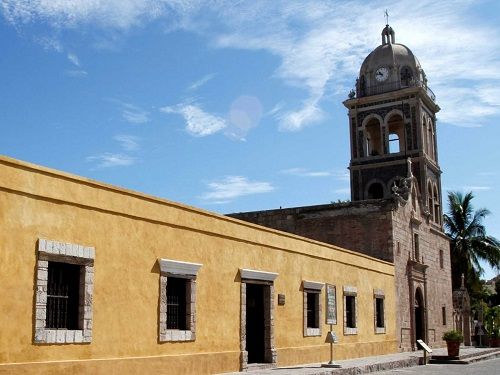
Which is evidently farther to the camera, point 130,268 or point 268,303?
point 268,303

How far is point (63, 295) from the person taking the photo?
11109 millimetres

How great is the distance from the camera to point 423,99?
127ft

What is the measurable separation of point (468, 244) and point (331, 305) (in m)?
27.6

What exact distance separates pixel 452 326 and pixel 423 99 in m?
13.0

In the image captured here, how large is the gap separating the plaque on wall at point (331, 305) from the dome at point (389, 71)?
21969 millimetres

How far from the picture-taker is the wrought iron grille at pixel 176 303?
13.6 m

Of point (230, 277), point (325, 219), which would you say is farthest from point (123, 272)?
point (325, 219)

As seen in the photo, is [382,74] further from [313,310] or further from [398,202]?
[313,310]

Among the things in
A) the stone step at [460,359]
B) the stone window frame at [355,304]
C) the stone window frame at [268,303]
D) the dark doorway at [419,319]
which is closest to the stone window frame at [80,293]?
the stone window frame at [268,303]

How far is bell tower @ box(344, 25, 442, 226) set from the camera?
123ft

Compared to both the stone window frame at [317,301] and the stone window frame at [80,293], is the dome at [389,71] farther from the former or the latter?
the stone window frame at [80,293]

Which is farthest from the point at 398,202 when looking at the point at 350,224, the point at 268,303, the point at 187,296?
the point at 187,296

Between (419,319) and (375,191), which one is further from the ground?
(375,191)

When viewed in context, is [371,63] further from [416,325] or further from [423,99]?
[416,325]
